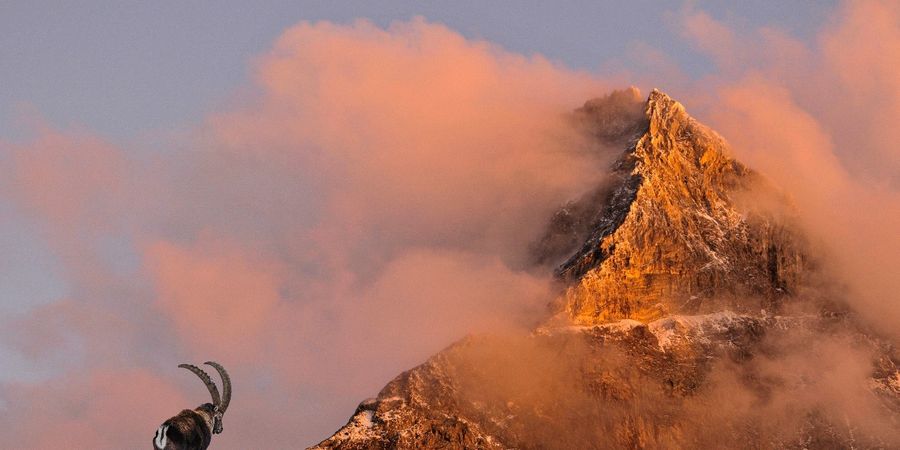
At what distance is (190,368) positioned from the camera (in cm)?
6844

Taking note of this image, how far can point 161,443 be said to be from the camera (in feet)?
210

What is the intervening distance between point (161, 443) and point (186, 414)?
221 centimetres

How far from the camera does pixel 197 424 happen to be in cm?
6662

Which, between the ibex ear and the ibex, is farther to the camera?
the ibex ear

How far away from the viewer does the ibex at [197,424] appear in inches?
2525

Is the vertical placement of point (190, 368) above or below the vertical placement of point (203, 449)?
above

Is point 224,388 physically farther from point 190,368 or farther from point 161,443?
point 161,443

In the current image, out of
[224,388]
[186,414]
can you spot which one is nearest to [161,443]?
[186,414]

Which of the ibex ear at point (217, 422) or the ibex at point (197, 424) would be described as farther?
the ibex ear at point (217, 422)

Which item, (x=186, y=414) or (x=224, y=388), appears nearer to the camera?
(x=186, y=414)

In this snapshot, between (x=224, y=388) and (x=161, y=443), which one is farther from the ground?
(x=224, y=388)

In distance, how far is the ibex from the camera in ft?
210

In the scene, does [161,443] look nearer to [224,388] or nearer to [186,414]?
[186,414]

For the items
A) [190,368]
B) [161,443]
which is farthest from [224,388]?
[161,443]
